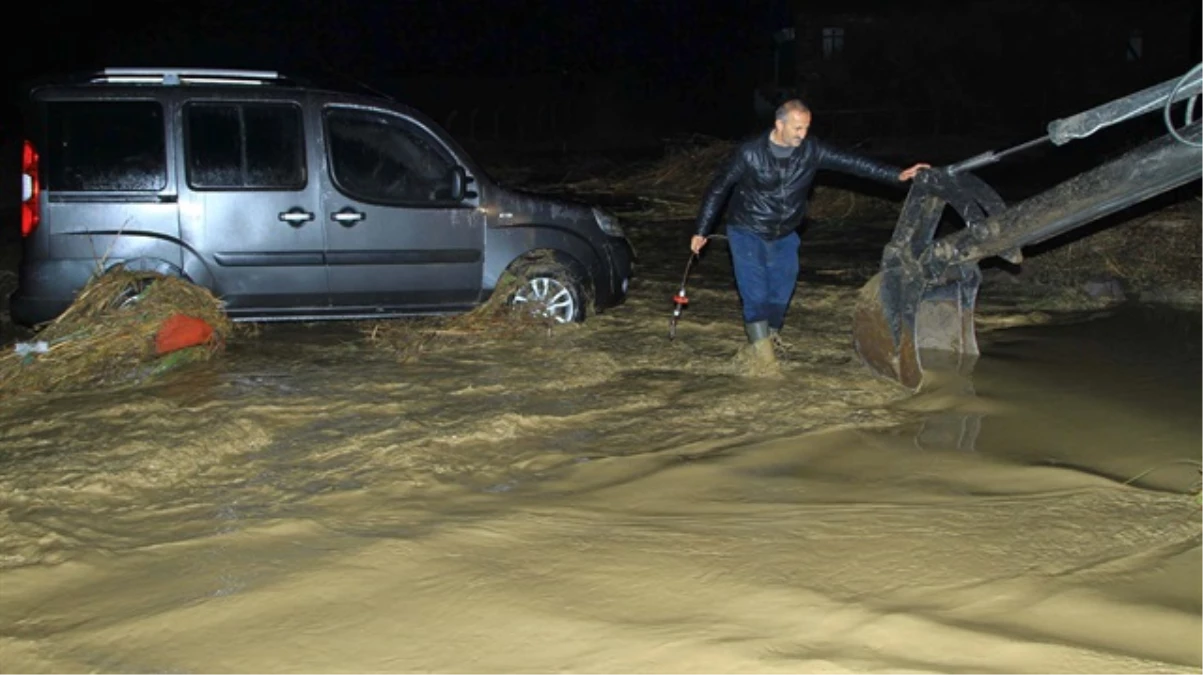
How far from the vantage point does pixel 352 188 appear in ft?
29.8

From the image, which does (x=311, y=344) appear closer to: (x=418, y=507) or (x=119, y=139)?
(x=119, y=139)

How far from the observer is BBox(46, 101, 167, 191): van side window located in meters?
→ 8.58

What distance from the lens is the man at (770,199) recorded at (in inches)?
313

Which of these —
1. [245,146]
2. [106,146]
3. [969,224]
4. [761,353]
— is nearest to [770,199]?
[761,353]

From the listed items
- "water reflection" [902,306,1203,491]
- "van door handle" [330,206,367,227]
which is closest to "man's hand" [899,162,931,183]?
"water reflection" [902,306,1203,491]

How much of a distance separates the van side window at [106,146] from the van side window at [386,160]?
1.22m

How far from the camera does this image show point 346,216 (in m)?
9.07

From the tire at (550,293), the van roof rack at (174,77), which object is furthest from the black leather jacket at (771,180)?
the van roof rack at (174,77)

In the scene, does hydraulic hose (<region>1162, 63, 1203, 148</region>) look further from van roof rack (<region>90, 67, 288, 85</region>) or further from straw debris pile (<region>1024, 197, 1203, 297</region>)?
van roof rack (<region>90, 67, 288, 85</region>)

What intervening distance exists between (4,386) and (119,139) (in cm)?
194

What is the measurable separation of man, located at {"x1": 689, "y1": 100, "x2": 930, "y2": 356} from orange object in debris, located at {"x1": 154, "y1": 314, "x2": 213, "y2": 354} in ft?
11.5

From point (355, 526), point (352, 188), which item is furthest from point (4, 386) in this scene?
point (355, 526)

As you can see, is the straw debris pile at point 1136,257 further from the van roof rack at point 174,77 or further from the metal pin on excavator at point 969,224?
the van roof rack at point 174,77

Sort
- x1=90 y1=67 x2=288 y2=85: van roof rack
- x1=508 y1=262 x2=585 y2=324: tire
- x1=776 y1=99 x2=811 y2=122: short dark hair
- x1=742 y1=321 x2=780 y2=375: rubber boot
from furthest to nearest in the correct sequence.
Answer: x1=508 y1=262 x2=585 y2=324: tire < x1=90 y1=67 x2=288 y2=85: van roof rack < x1=742 y1=321 x2=780 y2=375: rubber boot < x1=776 y1=99 x2=811 y2=122: short dark hair
